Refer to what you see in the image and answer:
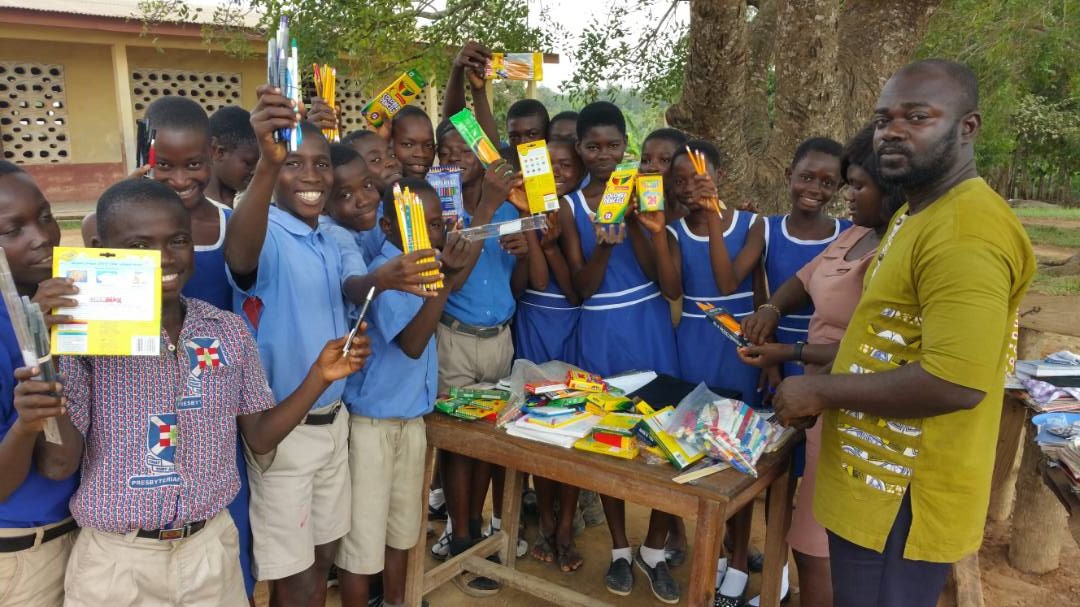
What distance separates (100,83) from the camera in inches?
476

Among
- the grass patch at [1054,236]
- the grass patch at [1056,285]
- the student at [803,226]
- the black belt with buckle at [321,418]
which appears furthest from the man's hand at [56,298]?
the grass patch at [1054,236]

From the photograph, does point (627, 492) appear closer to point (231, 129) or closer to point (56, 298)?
point (56, 298)

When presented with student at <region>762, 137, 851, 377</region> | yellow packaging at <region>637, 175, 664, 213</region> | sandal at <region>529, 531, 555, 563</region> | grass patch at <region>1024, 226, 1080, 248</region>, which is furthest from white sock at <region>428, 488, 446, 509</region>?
grass patch at <region>1024, 226, 1080, 248</region>

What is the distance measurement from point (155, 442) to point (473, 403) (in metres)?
1.24

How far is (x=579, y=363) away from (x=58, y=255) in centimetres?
217

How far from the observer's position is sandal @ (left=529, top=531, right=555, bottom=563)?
3.47 meters

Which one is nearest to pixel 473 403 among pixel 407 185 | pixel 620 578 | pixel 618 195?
pixel 407 185

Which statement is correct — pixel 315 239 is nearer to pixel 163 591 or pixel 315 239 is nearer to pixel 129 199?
pixel 129 199

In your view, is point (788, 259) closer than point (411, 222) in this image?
No

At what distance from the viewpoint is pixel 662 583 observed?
3.15m

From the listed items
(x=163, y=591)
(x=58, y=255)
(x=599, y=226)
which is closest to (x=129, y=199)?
(x=58, y=255)

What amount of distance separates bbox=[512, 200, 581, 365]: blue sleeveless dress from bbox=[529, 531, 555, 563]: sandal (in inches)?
36.3

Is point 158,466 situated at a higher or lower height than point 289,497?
higher

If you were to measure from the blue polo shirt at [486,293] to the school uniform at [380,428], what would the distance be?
1.29ft
